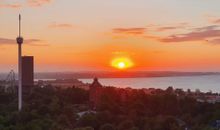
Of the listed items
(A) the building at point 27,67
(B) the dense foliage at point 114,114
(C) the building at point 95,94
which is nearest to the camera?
(B) the dense foliage at point 114,114

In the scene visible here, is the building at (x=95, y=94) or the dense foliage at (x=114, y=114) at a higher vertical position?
the building at (x=95, y=94)

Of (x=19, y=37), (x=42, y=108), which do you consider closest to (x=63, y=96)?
(x=19, y=37)

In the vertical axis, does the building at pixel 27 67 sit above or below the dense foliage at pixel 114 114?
above

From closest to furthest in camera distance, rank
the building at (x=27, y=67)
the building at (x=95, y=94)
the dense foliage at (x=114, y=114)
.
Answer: the dense foliage at (x=114, y=114) → the building at (x=95, y=94) → the building at (x=27, y=67)

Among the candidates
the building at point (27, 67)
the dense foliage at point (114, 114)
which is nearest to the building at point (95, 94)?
the dense foliage at point (114, 114)

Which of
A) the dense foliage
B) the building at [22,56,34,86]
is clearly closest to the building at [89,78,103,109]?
the dense foliage

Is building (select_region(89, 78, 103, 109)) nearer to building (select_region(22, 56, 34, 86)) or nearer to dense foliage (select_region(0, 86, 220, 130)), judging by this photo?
dense foliage (select_region(0, 86, 220, 130))

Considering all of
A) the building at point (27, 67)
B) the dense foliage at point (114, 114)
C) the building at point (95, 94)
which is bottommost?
the dense foliage at point (114, 114)

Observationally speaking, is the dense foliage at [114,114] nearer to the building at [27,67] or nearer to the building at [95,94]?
the building at [95,94]

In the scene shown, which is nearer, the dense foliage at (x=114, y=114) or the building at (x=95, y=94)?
the dense foliage at (x=114, y=114)
